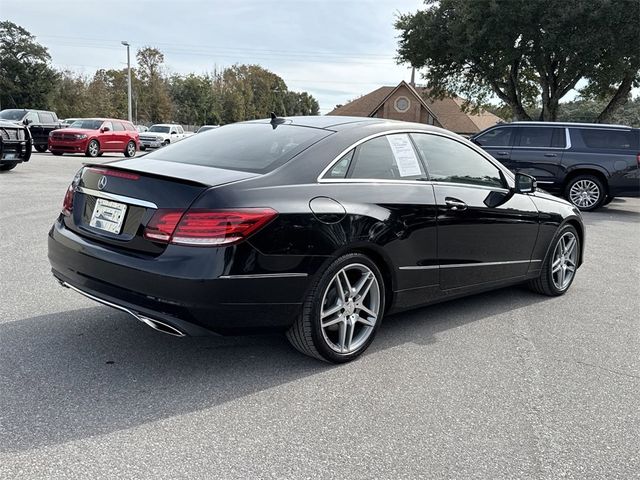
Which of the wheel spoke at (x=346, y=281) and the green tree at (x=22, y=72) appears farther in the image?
the green tree at (x=22, y=72)

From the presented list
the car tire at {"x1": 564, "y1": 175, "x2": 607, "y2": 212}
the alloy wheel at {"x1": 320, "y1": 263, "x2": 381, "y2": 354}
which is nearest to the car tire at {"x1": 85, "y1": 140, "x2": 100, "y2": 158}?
the car tire at {"x1": 564, "y1": 175, "x2": 607, "y2": 212}

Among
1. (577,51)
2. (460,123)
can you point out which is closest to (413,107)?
(460,123)

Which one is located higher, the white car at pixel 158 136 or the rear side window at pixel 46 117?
the rear side window at pixel 46 117

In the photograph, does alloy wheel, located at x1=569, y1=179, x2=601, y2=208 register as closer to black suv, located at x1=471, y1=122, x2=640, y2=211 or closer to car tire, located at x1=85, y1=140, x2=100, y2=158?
black suv, located at x1=471, y1=122, x2=640, y2=211

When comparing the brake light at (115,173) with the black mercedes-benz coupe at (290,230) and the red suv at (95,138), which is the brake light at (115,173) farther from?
the red suv at (95,138)

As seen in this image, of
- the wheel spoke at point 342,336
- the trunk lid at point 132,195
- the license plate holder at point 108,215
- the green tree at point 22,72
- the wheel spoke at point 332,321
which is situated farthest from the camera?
the green tree at point 22,72

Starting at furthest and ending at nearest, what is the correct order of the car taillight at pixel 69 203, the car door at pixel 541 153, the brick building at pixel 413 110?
the brick building at pixel 413 110 → the car door at pixel 541 153 → the car taillight at pixel 69 203

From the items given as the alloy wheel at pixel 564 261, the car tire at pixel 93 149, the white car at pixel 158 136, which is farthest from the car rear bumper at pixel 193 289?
the white car at pixel 158 136

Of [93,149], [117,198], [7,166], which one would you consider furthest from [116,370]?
[93,149]

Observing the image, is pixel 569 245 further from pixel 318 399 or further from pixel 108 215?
pixel 108 215

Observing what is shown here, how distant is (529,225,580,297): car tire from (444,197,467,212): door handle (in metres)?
1.54

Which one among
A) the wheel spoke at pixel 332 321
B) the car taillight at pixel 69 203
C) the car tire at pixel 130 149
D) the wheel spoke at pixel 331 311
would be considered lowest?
the car tire at pixel 130 149

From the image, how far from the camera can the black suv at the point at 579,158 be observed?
12.4 metres

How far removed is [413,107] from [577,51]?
32152 millimetres
